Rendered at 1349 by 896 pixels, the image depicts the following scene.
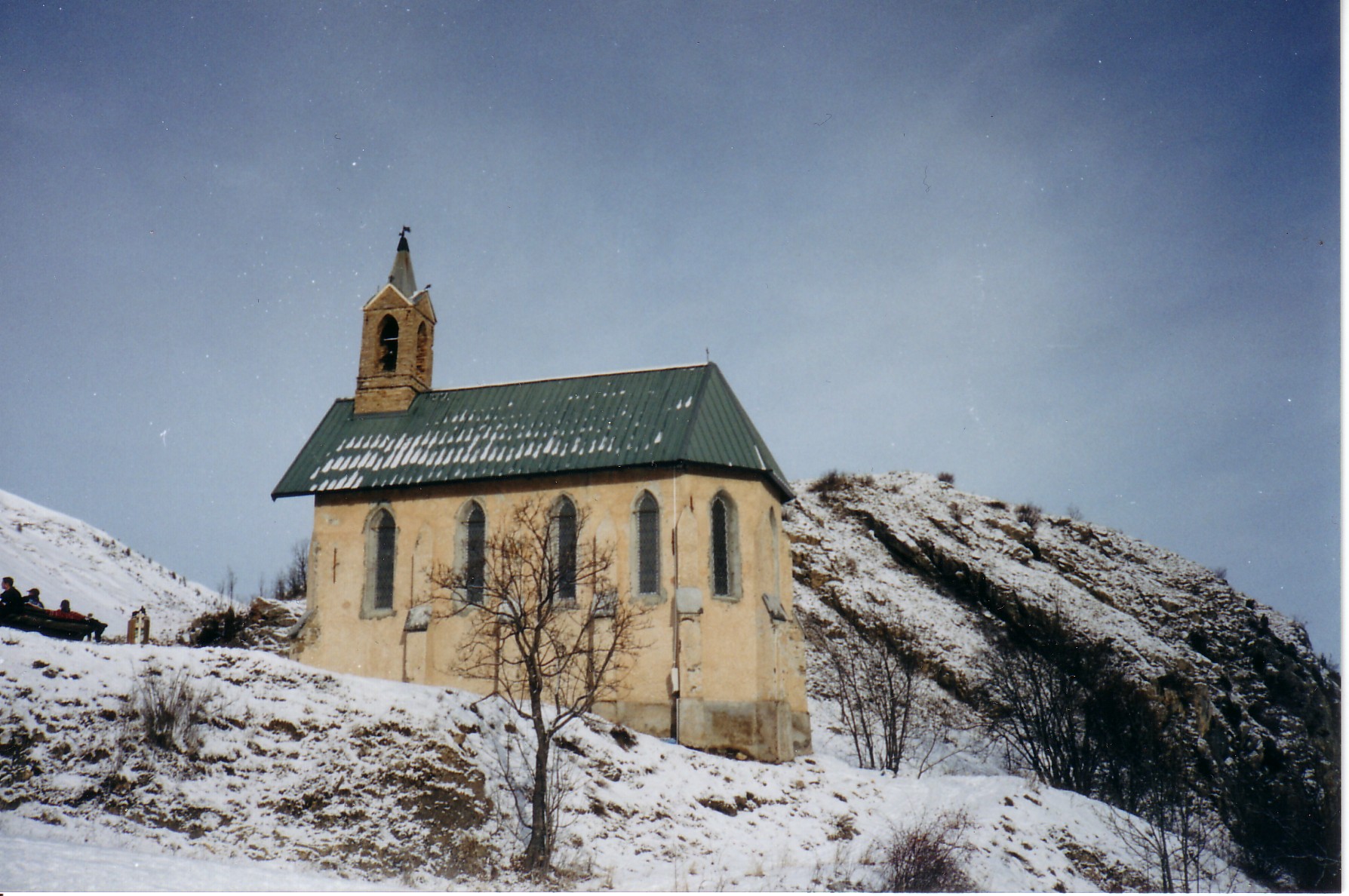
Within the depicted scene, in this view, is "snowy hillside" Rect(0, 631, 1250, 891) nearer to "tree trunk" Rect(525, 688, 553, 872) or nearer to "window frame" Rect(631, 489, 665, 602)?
"tree trunk" Rect(525, 688, 553, 872)

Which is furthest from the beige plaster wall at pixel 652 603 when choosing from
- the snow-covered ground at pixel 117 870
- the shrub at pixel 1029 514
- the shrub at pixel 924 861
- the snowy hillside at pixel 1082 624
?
the shrub at pixel 1029 514

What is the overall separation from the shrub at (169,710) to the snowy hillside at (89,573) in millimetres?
19011

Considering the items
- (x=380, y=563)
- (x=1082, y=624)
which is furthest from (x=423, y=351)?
(x=1082, y=624)

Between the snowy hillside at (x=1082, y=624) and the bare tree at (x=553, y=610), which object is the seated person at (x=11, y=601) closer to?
the bare tree at (x=553, y=610)

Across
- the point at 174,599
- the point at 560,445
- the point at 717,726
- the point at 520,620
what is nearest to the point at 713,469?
the point at 560,445

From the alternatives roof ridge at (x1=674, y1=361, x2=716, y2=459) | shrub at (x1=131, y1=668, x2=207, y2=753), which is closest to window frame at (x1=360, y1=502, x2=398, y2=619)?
roof ridge at (x1=674, y1=361, x2=716, y2=459)

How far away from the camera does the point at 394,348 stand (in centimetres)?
3534

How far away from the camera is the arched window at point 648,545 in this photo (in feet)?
94.0

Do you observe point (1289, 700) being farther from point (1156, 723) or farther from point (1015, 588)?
point (1015, 588)

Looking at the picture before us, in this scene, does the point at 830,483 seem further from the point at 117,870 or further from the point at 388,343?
the point at 117,870

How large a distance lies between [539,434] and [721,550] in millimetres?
6314

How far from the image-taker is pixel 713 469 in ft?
96.1

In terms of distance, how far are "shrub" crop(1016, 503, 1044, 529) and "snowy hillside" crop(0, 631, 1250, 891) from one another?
3115 centimetres

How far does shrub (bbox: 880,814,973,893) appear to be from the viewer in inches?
707
